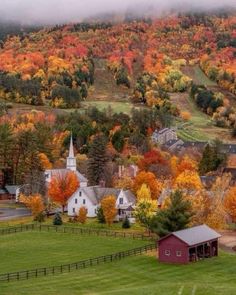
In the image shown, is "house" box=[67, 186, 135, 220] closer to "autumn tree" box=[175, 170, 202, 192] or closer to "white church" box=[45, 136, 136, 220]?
"white church" box=[45, 136, 136, 220]

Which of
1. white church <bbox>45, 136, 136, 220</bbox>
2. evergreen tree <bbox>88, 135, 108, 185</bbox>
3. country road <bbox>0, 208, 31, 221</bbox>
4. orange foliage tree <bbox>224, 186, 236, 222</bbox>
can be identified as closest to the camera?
orange foliage tree <bbox>224, 186, 236, 222</bbox>

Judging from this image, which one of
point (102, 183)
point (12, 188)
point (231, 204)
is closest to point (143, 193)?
point (231, 204)

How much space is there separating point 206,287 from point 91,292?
8.76m

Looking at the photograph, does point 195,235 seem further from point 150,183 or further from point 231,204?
point 150,183

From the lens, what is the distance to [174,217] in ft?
238

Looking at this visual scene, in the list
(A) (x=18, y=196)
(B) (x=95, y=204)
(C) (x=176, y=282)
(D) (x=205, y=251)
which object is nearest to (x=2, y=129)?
(A) (x=18, y=196)

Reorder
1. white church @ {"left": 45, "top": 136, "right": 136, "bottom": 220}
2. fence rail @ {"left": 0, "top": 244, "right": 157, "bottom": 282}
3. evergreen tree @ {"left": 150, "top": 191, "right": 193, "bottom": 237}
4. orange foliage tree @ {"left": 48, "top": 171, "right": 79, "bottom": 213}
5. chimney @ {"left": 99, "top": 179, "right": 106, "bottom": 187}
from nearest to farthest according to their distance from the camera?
fence rail @ {"left": 0, "top": 244, "right": 157, "bottom": 282} < evergreen tree @ {"left": 150, "top": 191, "right": 193, "bottom": 237} < white church @ {"left": 45, "top": 136, "right": 136, "bottom": 220} < orange foliage tree @ {"left": 48, "top": 171, "right": 79, "bottom": 213} < chimney @ {"left": 99, "top": 179, "right": 106, "bottom": 187}

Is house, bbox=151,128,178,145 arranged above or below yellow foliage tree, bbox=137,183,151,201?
above

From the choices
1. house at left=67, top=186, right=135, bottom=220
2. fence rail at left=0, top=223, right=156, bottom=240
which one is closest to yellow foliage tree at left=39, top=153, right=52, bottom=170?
house at left=67, top=186, right=135, bottom=220

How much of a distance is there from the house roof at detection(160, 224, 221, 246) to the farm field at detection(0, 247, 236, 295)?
219 centimetres

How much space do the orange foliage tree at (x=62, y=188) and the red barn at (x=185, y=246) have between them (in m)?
34.3

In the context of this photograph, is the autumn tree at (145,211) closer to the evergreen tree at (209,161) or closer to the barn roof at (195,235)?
the barn roof at (195,235)

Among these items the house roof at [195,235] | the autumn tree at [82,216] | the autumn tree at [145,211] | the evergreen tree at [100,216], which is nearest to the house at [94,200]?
the evergreen tree at [100,216]

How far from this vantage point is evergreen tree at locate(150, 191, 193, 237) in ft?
→ 237
